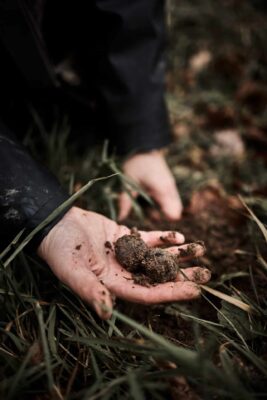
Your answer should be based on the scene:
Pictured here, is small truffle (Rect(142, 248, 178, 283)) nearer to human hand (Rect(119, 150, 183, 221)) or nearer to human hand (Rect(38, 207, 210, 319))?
human hand (Rect(38, 207, 210, 319))

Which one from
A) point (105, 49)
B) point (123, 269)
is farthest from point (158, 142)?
point (123, 269)

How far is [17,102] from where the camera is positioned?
76.7 inches

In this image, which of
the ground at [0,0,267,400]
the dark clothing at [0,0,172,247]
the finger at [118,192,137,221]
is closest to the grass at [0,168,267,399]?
the ground at [0,0,267,400]

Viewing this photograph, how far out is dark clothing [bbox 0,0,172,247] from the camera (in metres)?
1.61

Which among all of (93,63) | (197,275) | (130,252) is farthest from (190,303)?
(93,63)

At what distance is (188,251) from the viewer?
1297mm

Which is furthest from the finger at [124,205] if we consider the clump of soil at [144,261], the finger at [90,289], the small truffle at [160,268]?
the finger at [90,289]

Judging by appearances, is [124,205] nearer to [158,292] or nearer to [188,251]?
[188,251]

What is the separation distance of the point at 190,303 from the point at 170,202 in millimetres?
647

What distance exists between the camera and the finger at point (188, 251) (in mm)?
1288

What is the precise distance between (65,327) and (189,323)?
1.47ft

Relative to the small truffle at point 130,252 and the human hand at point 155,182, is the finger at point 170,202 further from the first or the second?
the small truffle at point 130,252

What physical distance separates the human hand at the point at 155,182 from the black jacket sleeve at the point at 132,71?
0.07 metres

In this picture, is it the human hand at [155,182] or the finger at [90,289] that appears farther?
the human hand at [155,182]
